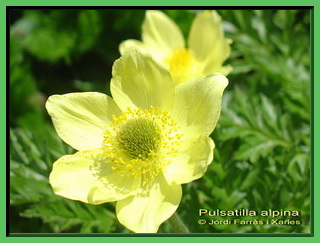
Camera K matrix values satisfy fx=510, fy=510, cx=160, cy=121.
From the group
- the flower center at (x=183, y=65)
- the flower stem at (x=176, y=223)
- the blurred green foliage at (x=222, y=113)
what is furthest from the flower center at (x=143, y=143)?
the flower center at (x=183, y=65)

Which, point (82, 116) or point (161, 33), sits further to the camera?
point (161, 33)

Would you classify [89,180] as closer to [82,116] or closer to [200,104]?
[82,116]

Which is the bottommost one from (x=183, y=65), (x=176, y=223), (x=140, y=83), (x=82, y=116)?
(x=176, y=223)

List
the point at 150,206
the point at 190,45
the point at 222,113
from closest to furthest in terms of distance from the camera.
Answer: the point at 150,206
the point at 222,113
the point at 190,45

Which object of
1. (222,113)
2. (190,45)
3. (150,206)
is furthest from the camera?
(190,45)

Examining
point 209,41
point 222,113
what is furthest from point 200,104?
point 209,41

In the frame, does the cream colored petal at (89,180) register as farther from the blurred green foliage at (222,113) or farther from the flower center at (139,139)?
the blurred green foliage at (222,113)

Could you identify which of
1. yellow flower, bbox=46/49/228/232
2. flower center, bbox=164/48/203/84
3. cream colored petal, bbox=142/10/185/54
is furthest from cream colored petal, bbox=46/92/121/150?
cream colored petal, bbox=142/10/185/54
